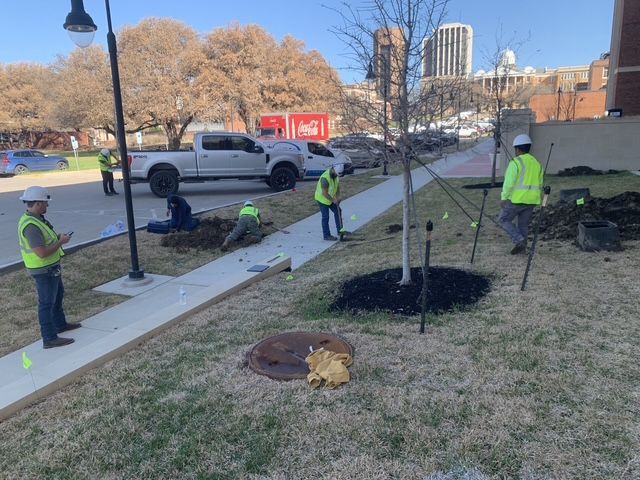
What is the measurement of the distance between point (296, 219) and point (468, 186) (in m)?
6.71

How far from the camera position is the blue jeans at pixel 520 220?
278 inches

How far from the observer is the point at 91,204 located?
1589cm

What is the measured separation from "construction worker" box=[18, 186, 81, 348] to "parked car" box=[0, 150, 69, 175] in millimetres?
28559

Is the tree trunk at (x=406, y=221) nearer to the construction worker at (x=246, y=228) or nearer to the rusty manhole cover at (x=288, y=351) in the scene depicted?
the rusty manhole cover at (x=288, y=351)

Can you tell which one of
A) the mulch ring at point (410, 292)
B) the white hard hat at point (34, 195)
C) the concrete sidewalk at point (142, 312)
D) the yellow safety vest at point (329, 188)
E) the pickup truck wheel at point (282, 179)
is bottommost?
the concrete sidewalk at point (142, 312)

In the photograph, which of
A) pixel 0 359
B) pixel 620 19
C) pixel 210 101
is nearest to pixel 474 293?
pixel 0 359

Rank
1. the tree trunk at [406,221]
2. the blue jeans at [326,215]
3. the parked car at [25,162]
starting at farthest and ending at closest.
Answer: the parked car at [25,162] → the blue jeans at [326,215] → the tree trunk at [406,221]

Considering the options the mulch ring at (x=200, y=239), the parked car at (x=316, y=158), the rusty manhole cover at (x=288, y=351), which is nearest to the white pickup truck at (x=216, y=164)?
the parked car at (x=316, y=158)

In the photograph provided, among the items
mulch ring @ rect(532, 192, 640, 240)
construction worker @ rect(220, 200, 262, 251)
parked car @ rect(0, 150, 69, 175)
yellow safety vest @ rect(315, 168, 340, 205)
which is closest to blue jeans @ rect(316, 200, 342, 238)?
yellow safety vest @ rect(315, 168, 340, 205)

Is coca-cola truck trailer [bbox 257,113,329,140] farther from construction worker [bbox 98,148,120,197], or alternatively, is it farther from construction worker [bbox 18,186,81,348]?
construction worker [bbox 18,186,81,348]

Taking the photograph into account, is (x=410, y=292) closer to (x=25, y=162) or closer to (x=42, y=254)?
(x=42, y=254)

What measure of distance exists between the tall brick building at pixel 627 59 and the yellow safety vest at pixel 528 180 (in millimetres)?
22570

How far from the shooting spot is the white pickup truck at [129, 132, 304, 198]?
1670cm

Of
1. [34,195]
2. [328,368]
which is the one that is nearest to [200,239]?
[34,195]
